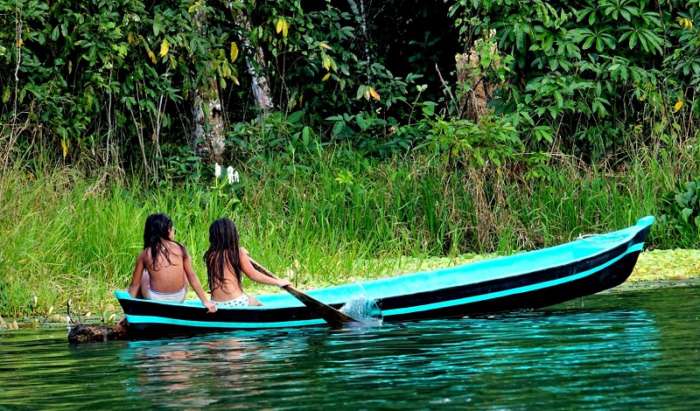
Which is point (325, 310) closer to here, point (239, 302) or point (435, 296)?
point (239, 302)

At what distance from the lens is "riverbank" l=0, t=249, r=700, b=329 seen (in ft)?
36.4

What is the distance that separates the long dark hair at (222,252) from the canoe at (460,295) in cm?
33

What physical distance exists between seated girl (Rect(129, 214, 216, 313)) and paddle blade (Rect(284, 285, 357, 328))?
27.9 inches

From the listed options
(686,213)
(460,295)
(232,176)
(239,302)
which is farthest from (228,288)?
(686,213)

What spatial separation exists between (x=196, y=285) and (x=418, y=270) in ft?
11.0

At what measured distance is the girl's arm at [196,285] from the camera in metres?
9.70

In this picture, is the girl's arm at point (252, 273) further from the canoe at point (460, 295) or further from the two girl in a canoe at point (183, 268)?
the canoe at point (460, 295)

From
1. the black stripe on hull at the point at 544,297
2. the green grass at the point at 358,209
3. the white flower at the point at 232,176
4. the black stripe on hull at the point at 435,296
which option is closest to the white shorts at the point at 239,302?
the black stripe on hull at the point at 435,296

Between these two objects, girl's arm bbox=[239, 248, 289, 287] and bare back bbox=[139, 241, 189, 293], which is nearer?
bare back bbox=[139, 241, 189, 293]

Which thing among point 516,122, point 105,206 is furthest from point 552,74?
point 105,206

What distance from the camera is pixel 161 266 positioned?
9984 mm

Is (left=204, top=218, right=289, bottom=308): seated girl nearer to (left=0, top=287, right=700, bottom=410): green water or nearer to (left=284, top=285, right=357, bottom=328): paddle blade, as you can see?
(left=284, top=285, right=357, bottom=328): paddle blade

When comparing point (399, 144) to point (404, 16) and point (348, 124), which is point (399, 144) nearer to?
point (348, 124)

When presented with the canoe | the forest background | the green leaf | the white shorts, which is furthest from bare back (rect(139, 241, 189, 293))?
the green leaf
